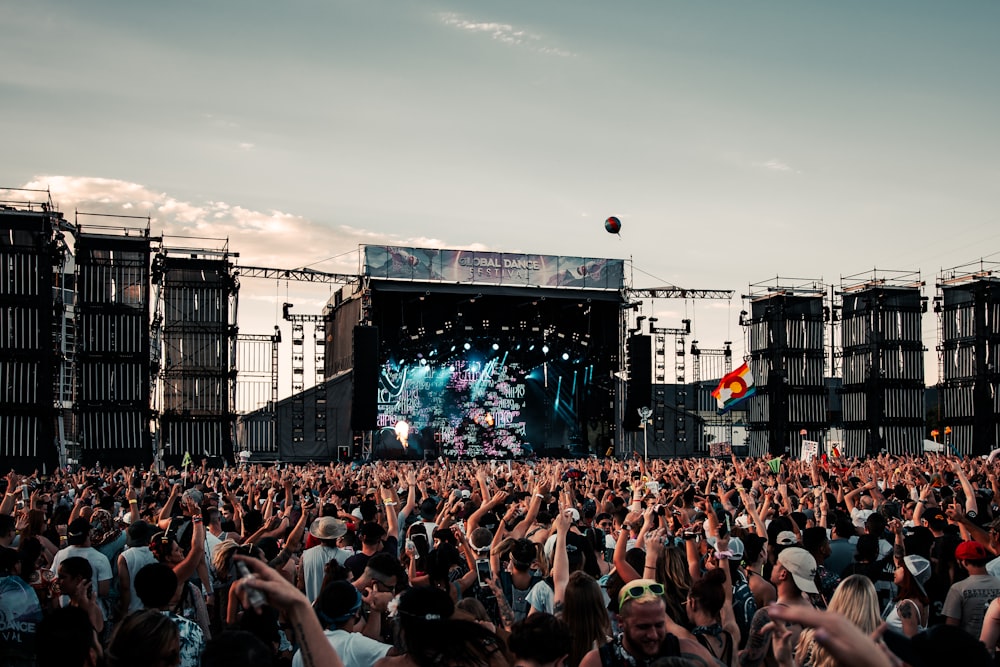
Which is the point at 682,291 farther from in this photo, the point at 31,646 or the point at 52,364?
the point at 31,646

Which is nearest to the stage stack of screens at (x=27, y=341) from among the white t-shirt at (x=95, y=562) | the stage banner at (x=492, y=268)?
the stage banner at (x=492, y=268)

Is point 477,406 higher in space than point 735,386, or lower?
lower

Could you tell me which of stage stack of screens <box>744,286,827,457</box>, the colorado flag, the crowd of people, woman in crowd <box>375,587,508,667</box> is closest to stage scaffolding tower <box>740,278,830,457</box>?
stage stack of screens <box>744,286,827,457</box>

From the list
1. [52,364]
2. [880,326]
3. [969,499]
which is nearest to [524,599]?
[969,499]

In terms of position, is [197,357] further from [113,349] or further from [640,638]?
[640,638]

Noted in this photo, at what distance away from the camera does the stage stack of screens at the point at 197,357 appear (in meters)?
39.8

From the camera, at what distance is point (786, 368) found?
152ft

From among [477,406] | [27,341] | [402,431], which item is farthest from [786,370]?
[27,341]

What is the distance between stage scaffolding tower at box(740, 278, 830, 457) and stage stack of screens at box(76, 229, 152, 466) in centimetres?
2492

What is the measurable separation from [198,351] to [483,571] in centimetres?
3531

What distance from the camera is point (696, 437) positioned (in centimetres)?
5034

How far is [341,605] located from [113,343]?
34.5m

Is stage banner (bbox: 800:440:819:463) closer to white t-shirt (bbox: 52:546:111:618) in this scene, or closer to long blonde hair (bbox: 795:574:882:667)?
white t-shirt (bbox: 52:546:111:618)

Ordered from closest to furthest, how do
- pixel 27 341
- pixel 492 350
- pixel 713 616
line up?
1. pixel 713 616
2. pixel 27 341
3. pixel 492 350
